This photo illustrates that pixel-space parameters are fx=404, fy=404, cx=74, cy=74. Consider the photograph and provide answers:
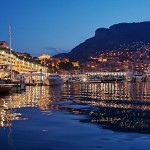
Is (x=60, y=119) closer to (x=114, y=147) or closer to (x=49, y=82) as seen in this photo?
Answer: (x=114, y=147)

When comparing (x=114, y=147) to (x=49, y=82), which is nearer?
(x=114, y=147)

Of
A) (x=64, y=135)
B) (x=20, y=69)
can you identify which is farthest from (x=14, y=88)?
(x=20, y=69)

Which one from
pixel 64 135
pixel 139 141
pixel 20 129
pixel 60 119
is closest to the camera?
pixel 139 141

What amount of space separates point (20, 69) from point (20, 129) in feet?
478

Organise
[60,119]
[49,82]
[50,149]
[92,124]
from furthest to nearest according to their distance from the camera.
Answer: [49,82] → [60,119] → [92,124] → [50,149]

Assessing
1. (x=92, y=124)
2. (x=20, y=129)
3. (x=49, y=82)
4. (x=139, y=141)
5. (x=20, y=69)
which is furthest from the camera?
(x=20, y=69)

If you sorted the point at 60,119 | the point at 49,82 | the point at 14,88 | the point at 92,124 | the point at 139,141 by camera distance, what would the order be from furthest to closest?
the point at 49,82 < the point at 14,88 < the point at 60,119 < the point at 92,124 < the point at 139,141

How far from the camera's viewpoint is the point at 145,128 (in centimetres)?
1838

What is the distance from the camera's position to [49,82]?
101 m

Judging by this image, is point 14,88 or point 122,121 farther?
point 14,88

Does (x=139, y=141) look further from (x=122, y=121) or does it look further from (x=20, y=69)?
(x=20, y=69)

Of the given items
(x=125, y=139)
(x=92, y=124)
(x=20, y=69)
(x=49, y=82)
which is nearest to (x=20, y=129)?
(x=92, y=124)

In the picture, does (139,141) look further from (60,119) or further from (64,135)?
(60,119)

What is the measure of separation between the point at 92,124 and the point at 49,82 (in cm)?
8103
